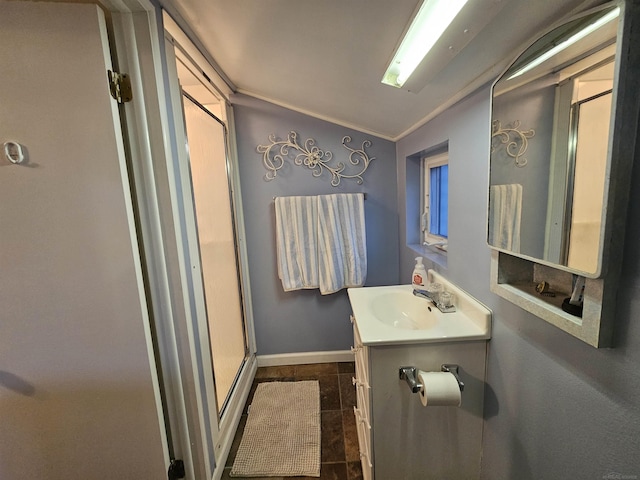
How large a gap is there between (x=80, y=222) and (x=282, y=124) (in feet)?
4.67

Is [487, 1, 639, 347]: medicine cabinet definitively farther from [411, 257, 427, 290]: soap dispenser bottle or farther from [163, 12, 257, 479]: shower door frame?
[163, 12, 257, 479]: shower door frame

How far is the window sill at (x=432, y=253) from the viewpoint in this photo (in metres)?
1.49

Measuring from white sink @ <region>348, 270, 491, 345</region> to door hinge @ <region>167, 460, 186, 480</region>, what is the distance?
0.96 m

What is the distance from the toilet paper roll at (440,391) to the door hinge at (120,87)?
1.43 m

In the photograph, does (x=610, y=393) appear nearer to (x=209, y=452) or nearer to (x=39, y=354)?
(x=209, y=452)

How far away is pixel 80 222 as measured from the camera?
33.4 inches

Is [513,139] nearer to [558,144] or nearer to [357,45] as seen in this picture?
[558,144]

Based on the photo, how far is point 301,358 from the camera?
2.23 meters

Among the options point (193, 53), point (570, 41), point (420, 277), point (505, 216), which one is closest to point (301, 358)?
point (420, 277)

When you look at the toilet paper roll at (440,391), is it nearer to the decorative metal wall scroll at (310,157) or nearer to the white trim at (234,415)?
the white trim at (234,415)

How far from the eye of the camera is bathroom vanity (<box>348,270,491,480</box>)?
1.02 meters

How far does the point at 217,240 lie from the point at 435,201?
1.47 m

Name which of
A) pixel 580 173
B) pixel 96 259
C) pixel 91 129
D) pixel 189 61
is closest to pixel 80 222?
pixel 96 259

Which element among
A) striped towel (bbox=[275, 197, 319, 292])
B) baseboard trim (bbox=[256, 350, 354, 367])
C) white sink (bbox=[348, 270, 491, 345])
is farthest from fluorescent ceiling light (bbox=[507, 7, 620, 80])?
baseboard trim (bbox=[256, 350, 354, 367])
